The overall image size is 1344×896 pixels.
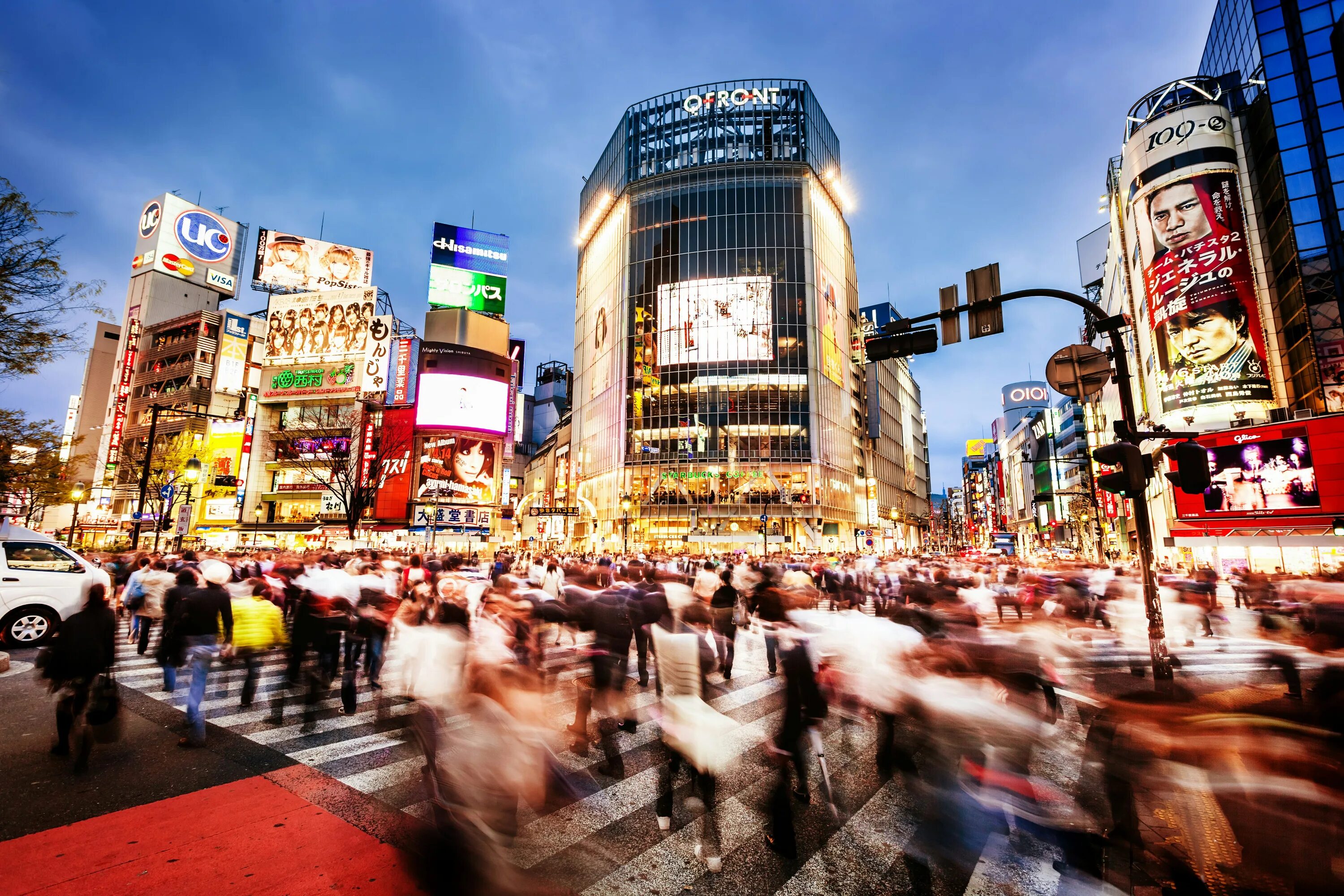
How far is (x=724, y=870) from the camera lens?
4609 millimetres

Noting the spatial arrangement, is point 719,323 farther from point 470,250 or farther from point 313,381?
point 313,381

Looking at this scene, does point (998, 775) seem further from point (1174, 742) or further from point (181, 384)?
point (181, 384)

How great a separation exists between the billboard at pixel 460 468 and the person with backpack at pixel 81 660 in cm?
5750

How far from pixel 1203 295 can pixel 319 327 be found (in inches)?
3035

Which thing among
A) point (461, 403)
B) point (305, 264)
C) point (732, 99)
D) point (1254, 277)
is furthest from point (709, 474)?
point (305, 264)

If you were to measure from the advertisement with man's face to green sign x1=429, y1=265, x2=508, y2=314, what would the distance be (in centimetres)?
6225

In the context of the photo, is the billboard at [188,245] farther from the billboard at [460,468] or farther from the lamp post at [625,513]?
the lamp post at [625,513]

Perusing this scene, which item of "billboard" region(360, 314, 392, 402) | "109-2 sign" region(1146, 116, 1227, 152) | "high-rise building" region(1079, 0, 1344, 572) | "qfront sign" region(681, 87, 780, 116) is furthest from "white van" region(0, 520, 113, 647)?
"qfront sign" region(681, 87, 780, 116)

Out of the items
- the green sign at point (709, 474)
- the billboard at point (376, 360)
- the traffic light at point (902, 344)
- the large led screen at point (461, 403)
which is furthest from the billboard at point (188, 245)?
the traffic light at point (902, 344)

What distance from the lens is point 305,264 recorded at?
237ft

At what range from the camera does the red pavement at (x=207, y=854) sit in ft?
13.8

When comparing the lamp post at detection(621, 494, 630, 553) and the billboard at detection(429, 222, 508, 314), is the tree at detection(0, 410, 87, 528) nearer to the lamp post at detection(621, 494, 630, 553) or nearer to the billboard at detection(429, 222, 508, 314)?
the lamp post at detection(621, 494, 630, 553)

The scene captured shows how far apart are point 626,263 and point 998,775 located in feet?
254

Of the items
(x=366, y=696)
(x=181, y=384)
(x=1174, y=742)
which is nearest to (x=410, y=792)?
(x=366, y=696)
